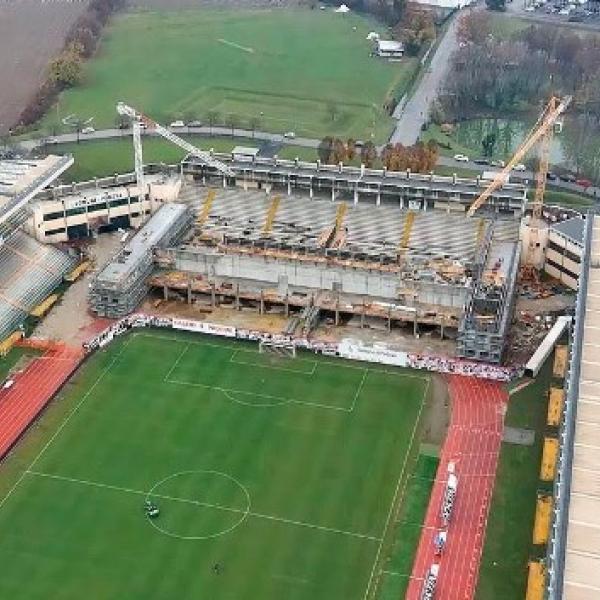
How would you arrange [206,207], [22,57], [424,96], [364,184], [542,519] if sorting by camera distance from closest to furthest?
[542,519] → [364,184] → [206,207] → [424,96] → [22,57]

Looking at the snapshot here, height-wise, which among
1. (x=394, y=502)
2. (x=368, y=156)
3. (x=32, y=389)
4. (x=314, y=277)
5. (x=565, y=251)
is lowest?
(x=394, y=502)

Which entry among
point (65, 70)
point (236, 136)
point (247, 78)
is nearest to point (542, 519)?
point (236, 136)

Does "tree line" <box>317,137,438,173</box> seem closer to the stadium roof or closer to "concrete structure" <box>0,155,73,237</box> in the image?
"concrete structure" <box>0,155,73,237</box>

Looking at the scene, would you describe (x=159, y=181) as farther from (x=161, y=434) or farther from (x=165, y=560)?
(x=165, y=560)

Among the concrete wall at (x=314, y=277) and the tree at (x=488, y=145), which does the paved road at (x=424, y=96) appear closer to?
the tree at (x=488, y=145)

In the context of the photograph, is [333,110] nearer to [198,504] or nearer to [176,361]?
[176,361]

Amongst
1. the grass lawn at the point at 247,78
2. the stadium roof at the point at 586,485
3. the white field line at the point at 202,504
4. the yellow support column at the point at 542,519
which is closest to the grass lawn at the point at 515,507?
the yellow support column at the point at 542,519
